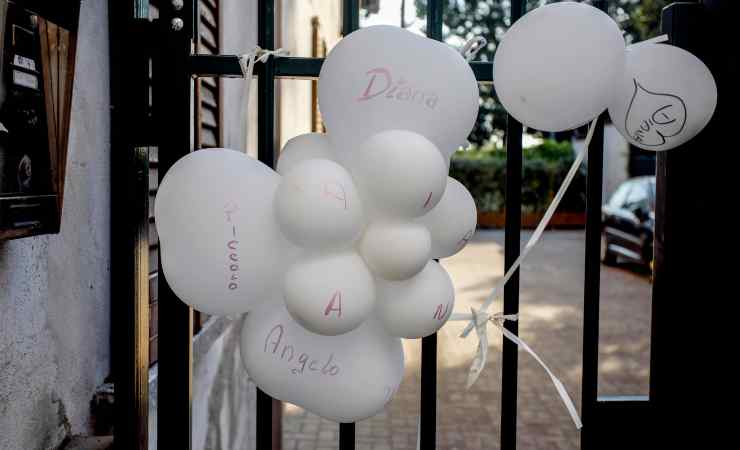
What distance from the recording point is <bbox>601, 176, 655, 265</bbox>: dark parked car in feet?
25.5

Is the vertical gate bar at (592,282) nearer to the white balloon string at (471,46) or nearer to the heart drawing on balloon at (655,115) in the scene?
the heart drawing on balloon at (655,115)

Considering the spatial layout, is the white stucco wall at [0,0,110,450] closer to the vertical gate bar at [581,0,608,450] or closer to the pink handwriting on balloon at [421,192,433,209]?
the pink handwriting on balloon at [421,192,433,209]

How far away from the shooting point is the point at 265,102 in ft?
4.48

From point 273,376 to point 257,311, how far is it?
13cm

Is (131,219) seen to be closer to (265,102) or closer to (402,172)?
(265,102)

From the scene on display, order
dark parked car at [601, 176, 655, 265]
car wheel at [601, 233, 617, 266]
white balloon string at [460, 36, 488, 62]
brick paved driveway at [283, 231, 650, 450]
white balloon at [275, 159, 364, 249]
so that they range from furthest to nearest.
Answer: car wheel at [601, 233, 617, 266] < dark parked car at [601, 176, 655, 265] < brick paved driveway at [283, 231, 650, 450] < white balloon string at [460, 36, 488, 62] < white balloon at [275, 159, 364, 249]

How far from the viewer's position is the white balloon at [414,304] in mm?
1118

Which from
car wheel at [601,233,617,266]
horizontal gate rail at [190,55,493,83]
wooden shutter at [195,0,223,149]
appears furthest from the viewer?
car wheel at [601,233,617,266]

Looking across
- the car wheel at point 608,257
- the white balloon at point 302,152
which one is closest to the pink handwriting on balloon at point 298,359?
the white balloon at point 302,152

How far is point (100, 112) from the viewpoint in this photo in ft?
5.28

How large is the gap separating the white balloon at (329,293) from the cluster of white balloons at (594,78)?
18.6 inches

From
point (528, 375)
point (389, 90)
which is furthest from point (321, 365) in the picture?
point (528, 375)

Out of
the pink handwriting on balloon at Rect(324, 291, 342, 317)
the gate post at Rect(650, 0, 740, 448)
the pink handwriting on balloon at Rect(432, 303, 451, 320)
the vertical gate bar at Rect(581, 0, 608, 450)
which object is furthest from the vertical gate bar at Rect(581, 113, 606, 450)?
the pink handwriting on balloon at Rect(324, 291, 342, 317)

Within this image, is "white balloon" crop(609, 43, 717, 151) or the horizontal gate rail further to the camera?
the horizontal gate rail
